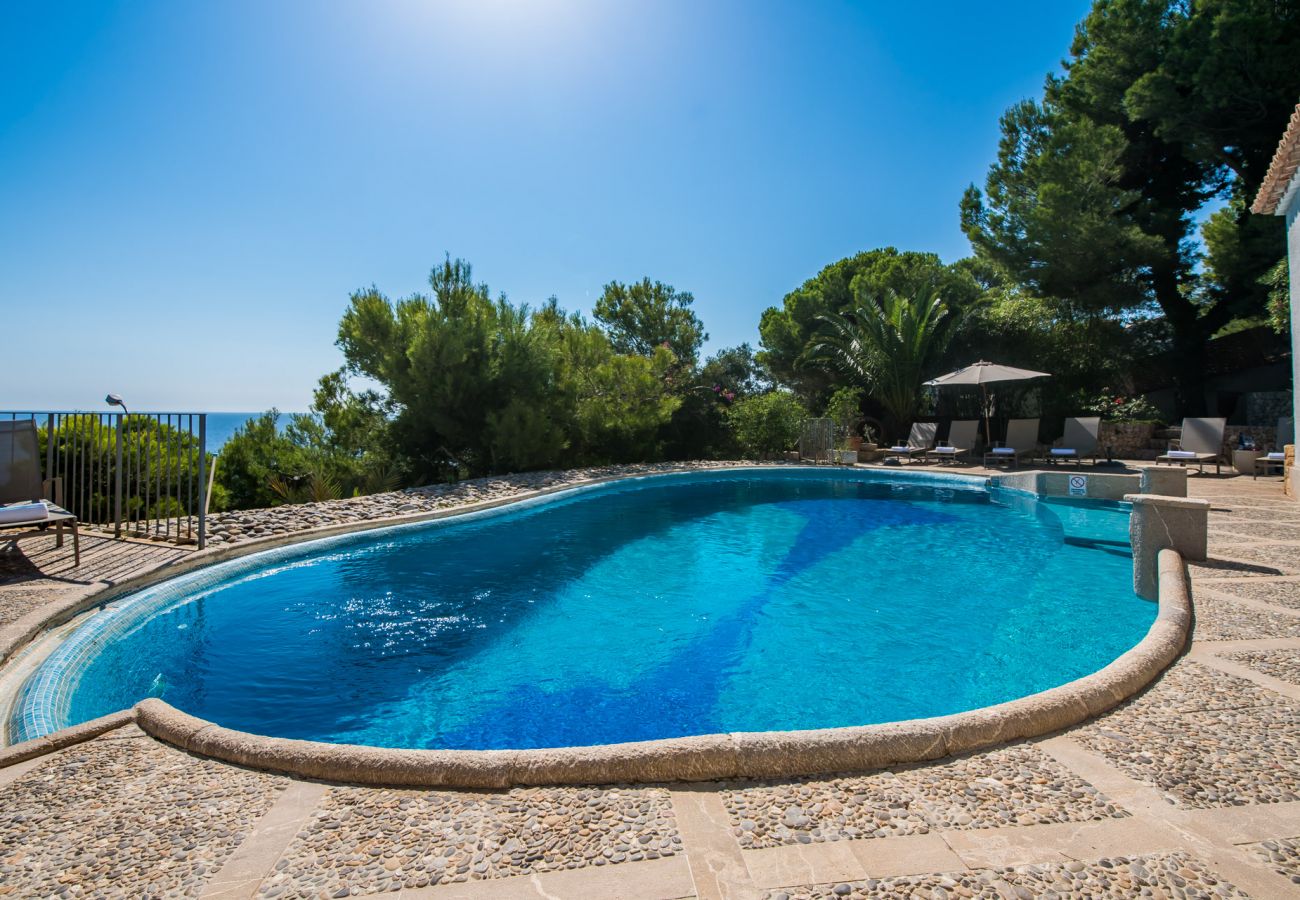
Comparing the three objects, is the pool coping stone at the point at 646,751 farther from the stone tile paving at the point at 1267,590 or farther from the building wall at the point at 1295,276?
the building wall at the point at 1295,276

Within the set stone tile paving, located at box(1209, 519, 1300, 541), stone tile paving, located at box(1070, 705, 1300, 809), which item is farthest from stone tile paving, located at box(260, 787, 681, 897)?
stone tile paving, located at box(1209, 519, 1300, 541)

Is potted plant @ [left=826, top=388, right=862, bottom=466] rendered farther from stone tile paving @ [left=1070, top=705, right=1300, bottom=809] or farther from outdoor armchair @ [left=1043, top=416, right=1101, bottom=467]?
stone tile paving @ [left=1070, top=705, right=1300, bottom=809]

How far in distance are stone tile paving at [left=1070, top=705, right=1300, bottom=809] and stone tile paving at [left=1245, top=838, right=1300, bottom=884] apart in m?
0.19

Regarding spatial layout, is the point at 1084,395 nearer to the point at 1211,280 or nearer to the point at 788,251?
the point at 1211,280

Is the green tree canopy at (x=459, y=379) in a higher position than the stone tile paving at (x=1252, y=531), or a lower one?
higher

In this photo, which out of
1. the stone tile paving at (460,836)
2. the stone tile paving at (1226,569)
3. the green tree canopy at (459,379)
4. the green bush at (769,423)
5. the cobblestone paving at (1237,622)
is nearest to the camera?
the stone tile paving at (460,836)

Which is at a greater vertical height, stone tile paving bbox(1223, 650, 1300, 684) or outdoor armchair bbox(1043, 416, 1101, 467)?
outdoor armchair bbox(1043, 416, 1101, 467)

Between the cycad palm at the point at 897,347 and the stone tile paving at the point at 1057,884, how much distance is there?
16.9 meters

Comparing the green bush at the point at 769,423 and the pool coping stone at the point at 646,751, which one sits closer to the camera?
the pool coping stone at the point at 646,751

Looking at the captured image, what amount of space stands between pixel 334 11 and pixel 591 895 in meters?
10.4

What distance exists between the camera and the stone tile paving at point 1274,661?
2979mm

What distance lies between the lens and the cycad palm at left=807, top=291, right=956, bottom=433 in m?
17.0

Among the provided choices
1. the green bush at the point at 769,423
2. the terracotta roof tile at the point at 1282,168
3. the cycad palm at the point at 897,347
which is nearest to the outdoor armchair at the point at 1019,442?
the cycad palm at the point at 897,347

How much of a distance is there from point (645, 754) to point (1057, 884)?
1275 millimetres
